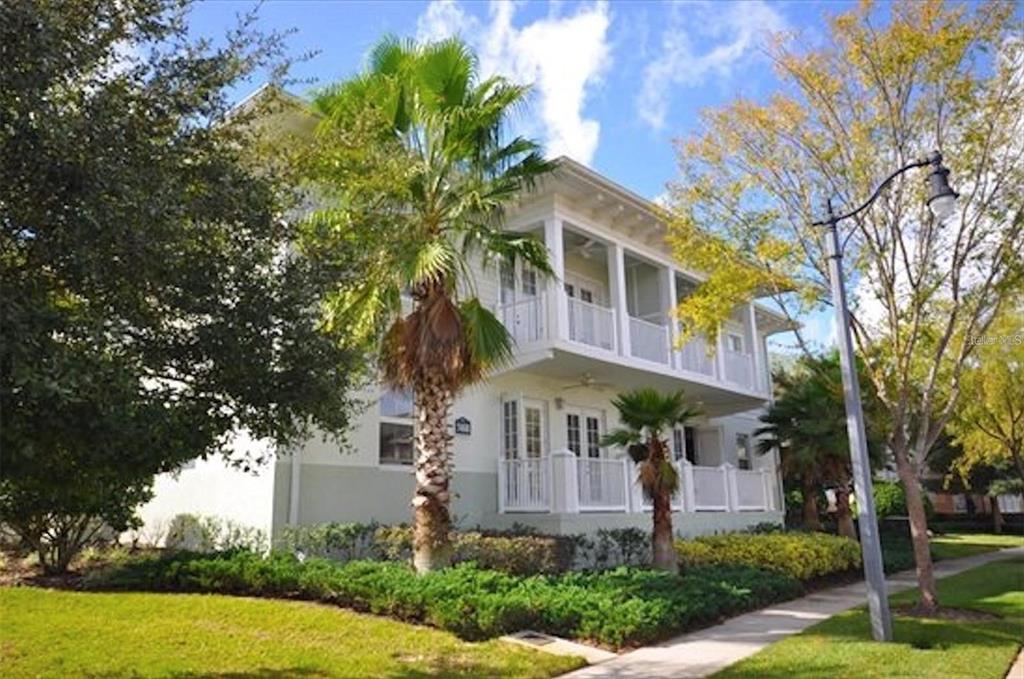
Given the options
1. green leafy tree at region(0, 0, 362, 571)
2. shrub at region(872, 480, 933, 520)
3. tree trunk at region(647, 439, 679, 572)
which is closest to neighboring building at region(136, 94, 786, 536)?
tree trunk at region(647, 439, 679, 572)

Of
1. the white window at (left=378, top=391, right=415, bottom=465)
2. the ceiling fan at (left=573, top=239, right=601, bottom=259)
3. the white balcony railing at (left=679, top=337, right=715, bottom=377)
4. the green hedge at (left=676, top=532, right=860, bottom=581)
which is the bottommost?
the green hedge at (left=676, top=532, right=860, bottom=581)

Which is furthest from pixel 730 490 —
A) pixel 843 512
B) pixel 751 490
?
pixel 843 512

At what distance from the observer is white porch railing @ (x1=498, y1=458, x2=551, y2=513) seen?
16.2 metres

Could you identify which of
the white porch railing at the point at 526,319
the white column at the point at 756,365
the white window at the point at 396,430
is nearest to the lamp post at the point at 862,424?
the white porch railing at the point at 526,319

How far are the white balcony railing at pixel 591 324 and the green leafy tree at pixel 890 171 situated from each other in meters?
3.90

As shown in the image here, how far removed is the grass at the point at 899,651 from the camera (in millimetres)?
8008

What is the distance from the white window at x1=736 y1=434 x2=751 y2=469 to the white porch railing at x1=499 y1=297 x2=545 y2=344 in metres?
12.6

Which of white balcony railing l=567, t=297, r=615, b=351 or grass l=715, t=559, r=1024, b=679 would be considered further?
white balcony railing l=567, t=297, r=615, b=351

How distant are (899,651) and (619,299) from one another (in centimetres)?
1011

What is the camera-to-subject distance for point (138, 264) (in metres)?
5.39

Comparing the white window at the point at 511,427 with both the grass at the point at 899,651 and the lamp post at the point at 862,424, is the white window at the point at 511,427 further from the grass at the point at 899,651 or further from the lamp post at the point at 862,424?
the lamp post at the point at 862,424

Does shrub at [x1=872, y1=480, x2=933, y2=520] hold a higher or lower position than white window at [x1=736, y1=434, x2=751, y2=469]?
lower

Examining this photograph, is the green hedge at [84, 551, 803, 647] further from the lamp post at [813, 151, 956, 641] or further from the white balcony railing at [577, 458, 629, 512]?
the white balcony railing at [577, 458, 629, 512]

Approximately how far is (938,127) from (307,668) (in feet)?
37.0
